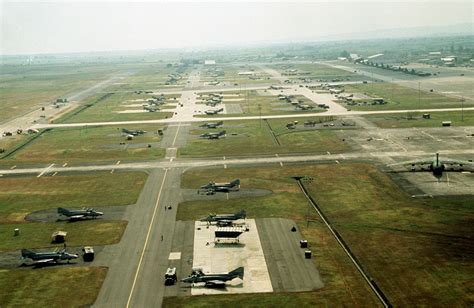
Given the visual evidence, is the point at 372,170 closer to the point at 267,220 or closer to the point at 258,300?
the point at 267,220

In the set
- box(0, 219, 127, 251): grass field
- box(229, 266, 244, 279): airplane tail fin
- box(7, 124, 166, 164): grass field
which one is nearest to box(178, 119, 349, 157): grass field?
box(7, 124, 166, 164): grass field

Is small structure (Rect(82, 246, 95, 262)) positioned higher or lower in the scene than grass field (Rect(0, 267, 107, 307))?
higher

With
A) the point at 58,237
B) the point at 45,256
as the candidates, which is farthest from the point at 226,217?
the point at 45,256

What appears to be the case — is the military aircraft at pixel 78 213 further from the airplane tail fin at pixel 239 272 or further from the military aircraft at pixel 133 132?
the military aircraft at pixel 133 132

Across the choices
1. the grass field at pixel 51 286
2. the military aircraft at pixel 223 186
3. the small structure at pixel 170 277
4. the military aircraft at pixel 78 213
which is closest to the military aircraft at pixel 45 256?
the grass field at pixel 51 286

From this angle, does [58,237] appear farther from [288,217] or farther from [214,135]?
[214,135]

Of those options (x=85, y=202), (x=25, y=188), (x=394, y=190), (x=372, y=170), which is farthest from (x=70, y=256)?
(x=372, y=170)

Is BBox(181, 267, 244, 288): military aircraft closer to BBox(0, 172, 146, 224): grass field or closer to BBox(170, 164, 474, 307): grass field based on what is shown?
BBox(170, 164, 474, 307): grass field
